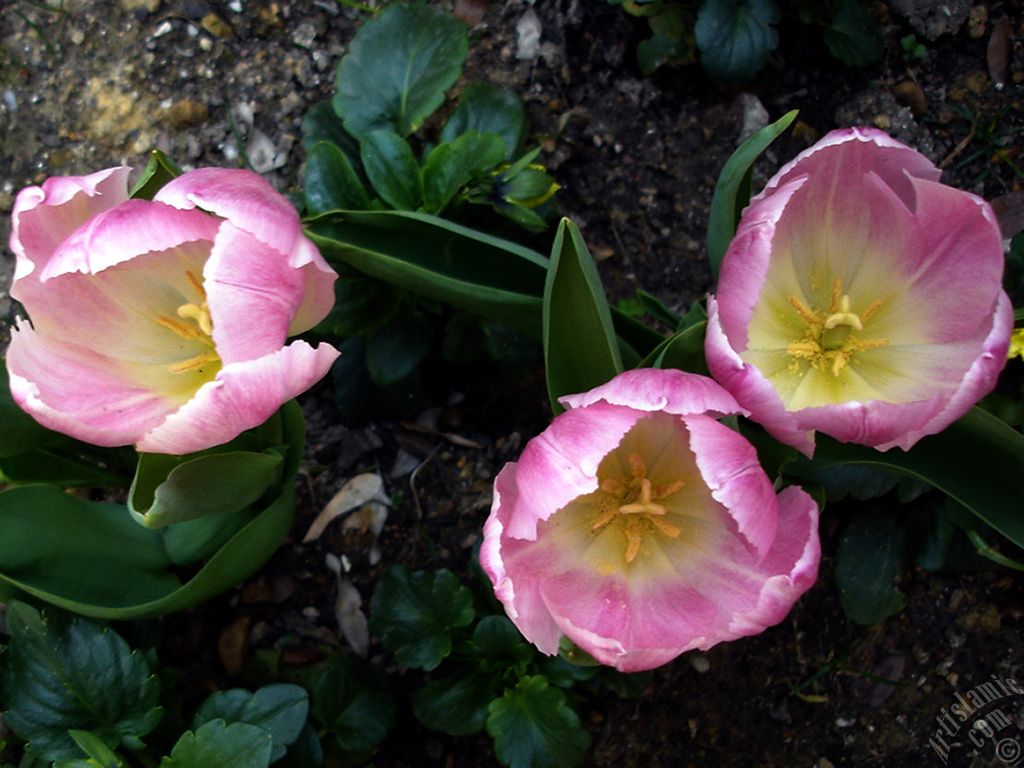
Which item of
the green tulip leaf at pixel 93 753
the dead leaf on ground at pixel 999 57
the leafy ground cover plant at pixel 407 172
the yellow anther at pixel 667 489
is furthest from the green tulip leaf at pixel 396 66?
the dead leaf on ground at pixel 999 57

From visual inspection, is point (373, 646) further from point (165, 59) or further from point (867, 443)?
point (165, 59)

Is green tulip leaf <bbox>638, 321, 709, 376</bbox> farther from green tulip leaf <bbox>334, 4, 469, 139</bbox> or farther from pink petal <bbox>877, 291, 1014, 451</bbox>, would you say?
green tulip leaf <bbox>334, 4, 469, 139</bbox>

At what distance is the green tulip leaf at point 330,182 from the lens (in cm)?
138

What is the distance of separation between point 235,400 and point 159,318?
31 centimetres

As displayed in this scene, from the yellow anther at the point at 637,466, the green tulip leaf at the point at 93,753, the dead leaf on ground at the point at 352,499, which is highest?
the yellow anther at the point at 637,466

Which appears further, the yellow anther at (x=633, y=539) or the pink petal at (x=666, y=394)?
the yellow anther at (x=633, y=539)

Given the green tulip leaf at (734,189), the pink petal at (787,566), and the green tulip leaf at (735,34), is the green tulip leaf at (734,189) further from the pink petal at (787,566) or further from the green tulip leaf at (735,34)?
the green tulip leaf at (735,34)

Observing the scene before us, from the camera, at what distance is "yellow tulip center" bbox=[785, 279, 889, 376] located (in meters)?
1.21

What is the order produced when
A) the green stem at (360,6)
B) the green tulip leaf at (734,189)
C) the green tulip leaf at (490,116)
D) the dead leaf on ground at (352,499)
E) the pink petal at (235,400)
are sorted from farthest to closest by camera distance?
the green stem at (360,6), the dead leaf on ground at (352,499), the green tulip leaf at (490,116), the green tulip leaf at (734,189), the pink petal at (235,400)

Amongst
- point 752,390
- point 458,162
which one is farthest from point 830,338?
point 458,162

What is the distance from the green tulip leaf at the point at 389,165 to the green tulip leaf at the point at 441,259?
0.64ft

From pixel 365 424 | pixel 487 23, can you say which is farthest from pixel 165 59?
pixel 365 424

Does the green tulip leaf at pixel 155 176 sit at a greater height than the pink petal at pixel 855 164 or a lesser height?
greater

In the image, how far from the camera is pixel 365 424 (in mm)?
1714
